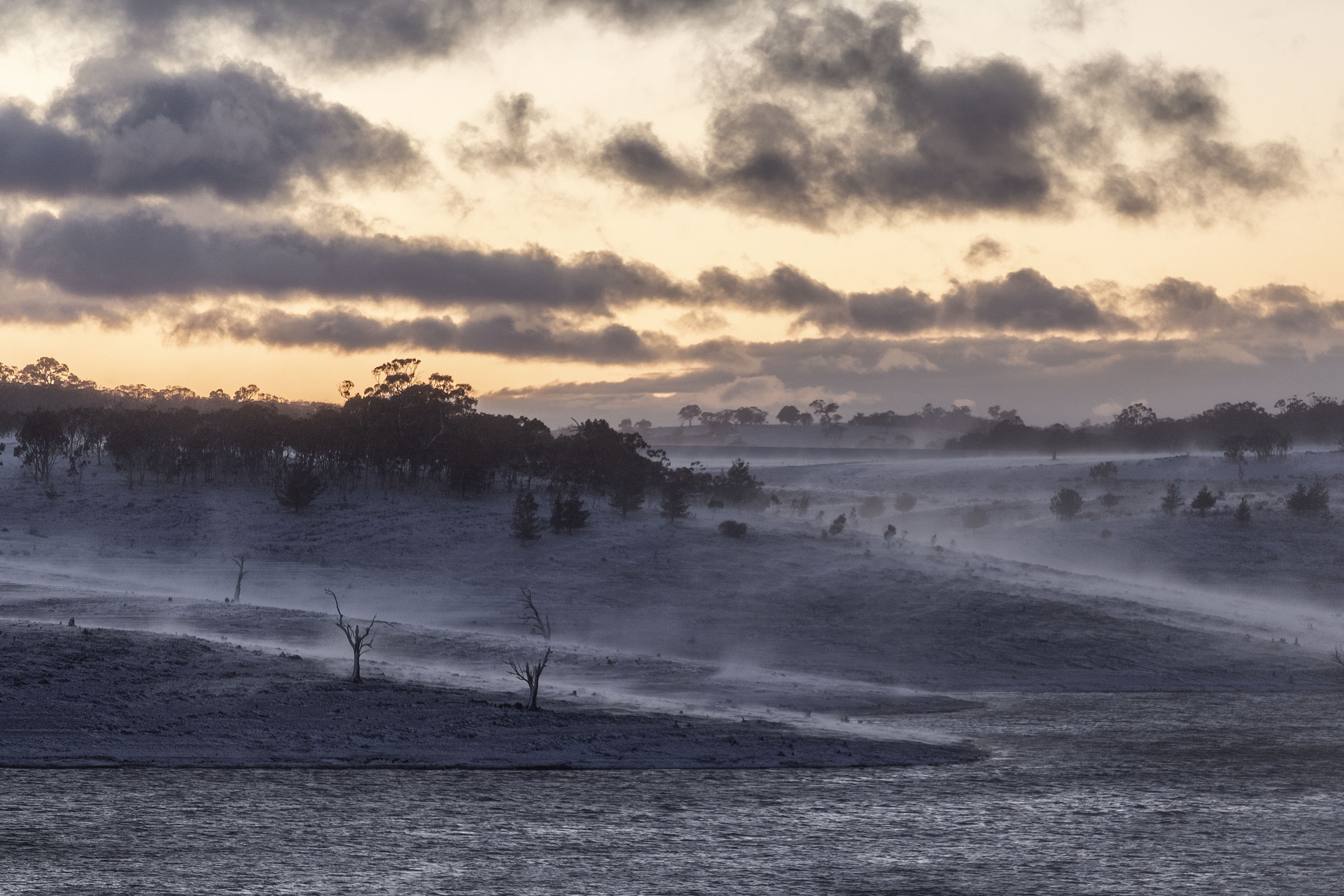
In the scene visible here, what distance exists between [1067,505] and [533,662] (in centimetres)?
6095

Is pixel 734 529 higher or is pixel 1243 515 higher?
pixel 1243 515

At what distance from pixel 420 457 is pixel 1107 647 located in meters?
52.0

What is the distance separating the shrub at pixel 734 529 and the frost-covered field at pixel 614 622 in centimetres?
81

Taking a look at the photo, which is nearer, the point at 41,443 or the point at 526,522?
the point at 526,522

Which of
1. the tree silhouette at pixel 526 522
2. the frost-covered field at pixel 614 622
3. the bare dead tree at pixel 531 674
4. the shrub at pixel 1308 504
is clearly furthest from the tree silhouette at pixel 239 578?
the shrub at pixel 1308 504

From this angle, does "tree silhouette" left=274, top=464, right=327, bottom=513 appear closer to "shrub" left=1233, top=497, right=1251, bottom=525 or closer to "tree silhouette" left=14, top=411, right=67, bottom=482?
"tree silhouette" left=14, top=411, right=67, bottom=482

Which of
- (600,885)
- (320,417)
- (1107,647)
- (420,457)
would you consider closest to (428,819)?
(600,885)

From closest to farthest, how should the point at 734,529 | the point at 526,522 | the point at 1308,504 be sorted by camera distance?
the point at 734,529 < the point at 526,522 < the point at 1308,504

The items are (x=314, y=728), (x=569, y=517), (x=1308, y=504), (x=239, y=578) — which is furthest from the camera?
(x=1308, y=504)

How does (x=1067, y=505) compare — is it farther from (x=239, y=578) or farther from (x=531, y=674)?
(x=531, y=674)

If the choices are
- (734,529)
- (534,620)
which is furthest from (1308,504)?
(534,620)

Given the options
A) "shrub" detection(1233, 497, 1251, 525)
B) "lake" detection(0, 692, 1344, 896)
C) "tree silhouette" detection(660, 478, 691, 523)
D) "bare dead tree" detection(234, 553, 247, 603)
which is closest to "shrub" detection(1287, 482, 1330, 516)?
"shrub" detection(1233, 497, 1251, 525)

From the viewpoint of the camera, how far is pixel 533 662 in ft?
118

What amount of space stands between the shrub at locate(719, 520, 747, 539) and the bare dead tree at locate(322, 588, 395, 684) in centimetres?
2291
